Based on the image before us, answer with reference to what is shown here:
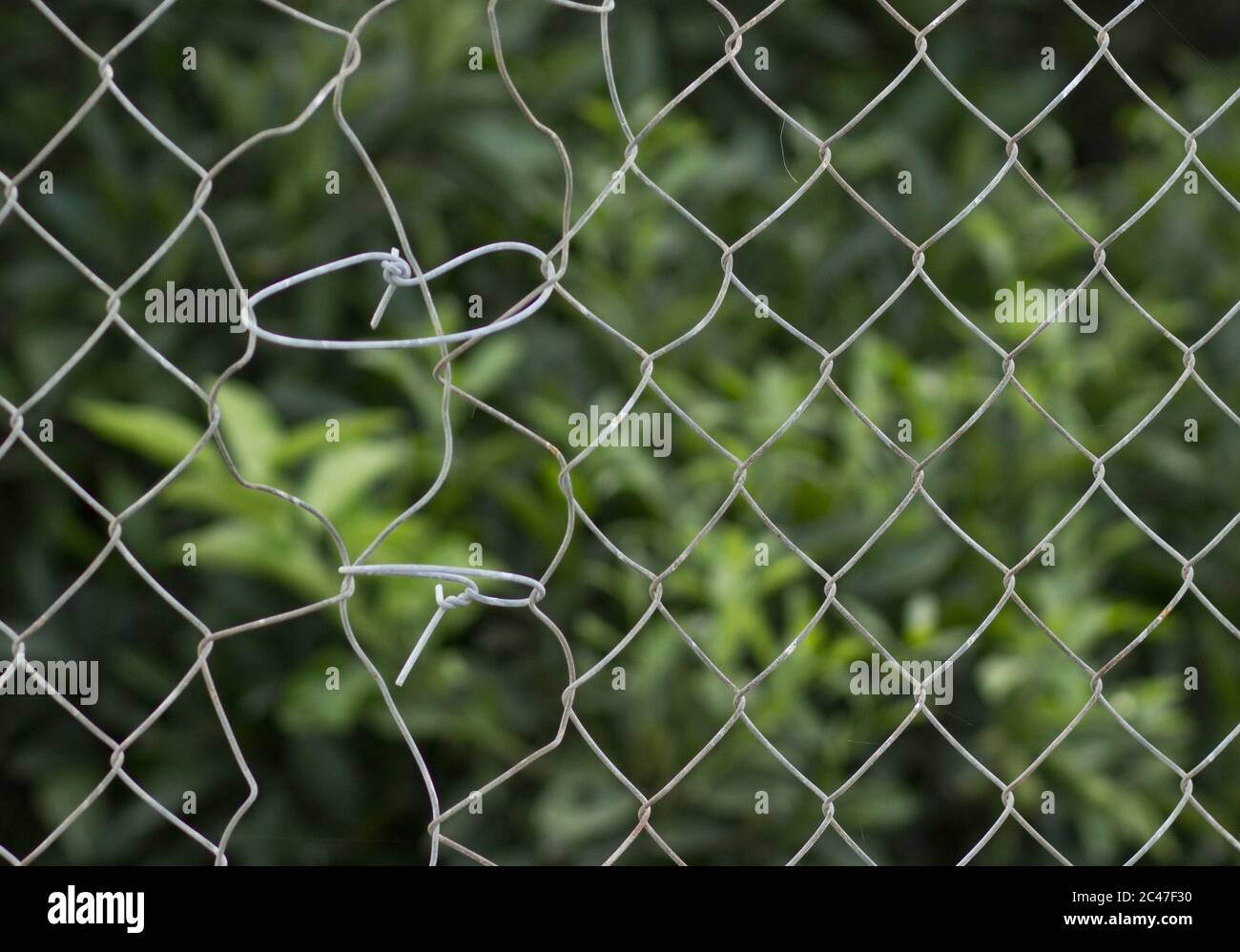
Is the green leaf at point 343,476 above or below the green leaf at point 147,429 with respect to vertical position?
below

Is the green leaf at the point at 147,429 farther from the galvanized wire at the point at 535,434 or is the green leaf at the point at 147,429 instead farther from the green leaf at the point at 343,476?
the galvanized wire at the point at 535,434

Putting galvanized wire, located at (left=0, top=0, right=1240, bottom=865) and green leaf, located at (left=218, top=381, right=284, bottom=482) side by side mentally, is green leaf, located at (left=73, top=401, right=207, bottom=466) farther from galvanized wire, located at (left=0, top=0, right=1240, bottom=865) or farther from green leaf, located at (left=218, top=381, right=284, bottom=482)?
galvanized wire, located at (left=0, top=0, right=1240, bottom=865)

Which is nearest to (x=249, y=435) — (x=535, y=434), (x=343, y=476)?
(x=343, y=476)

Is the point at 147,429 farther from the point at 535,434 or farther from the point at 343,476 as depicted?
the point at 535,434

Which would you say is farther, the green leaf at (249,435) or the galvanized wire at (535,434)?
the green leaf at (249,435)

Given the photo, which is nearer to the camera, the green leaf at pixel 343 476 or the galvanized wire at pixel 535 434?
the galvanized wire at pixel 535 434

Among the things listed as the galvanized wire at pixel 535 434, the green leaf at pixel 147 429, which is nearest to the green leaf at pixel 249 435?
the green leaf at pixel 147 429

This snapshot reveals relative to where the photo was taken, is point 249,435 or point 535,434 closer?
point 535,434

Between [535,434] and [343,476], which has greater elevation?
[535,434]
